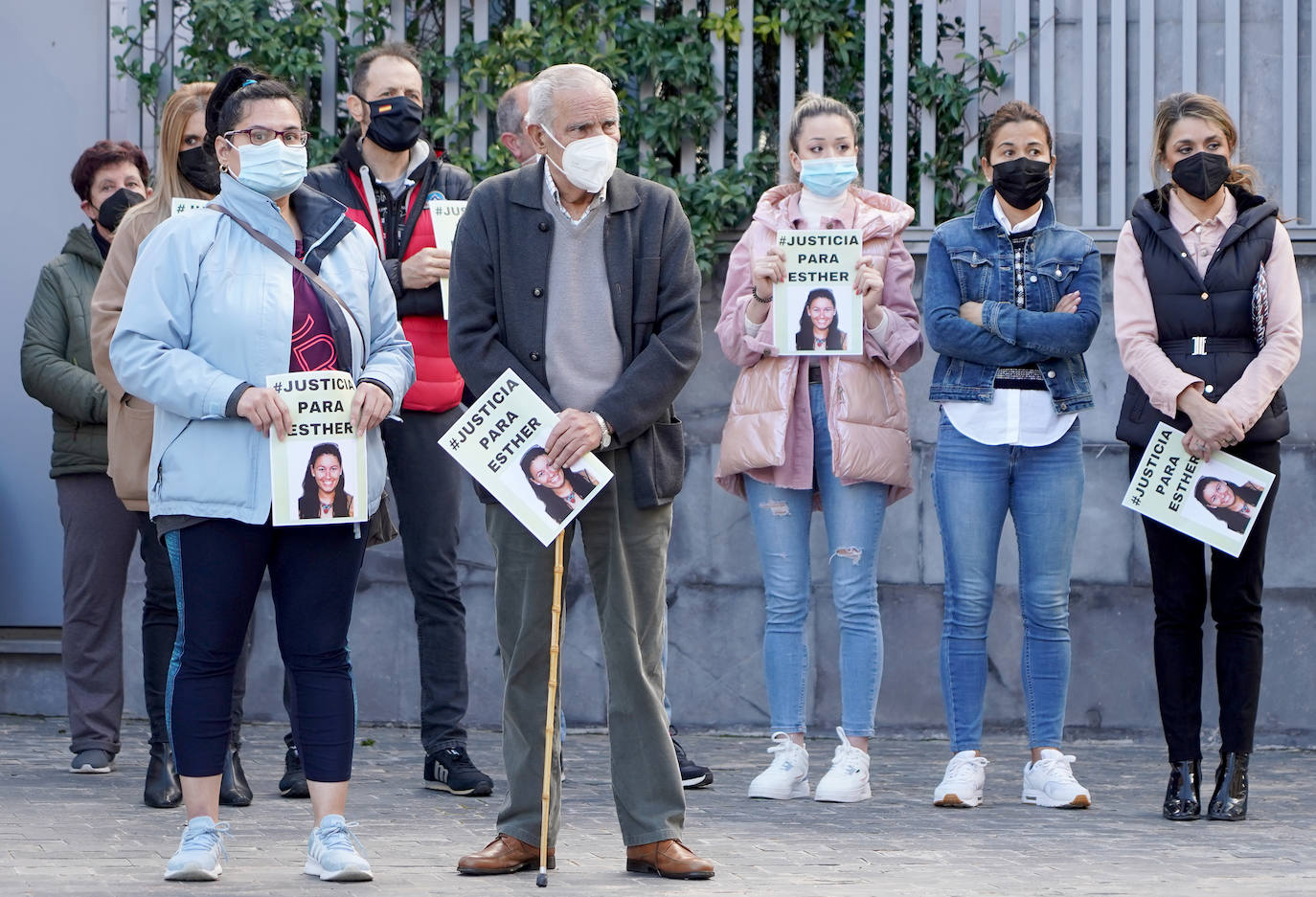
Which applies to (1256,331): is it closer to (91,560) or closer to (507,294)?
(507,294)

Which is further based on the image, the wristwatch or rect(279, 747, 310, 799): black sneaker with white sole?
rect(279, 747, 310, 799): black sneaker with white sole

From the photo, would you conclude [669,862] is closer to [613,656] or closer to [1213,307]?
[613,656]

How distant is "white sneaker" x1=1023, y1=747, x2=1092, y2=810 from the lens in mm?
5887

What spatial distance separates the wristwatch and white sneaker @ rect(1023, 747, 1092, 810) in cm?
221

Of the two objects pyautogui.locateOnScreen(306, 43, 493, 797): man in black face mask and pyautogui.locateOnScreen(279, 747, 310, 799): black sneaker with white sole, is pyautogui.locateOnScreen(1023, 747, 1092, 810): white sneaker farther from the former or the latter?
pyautogui.locateOnScreen(279, 747, 310, 799): black sneaker with white sole

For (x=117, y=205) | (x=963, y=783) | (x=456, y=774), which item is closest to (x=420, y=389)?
(x=456, y=774)

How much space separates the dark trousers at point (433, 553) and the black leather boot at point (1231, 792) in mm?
2508

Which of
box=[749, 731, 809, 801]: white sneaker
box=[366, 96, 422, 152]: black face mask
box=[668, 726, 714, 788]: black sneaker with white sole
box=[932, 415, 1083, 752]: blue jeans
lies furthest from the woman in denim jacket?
box=[366, 96, 422, 152]: black face mask

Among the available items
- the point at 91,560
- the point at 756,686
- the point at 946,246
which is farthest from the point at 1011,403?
the point at 91,560

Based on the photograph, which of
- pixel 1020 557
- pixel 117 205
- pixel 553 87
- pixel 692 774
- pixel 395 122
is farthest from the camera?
pixel 117 205

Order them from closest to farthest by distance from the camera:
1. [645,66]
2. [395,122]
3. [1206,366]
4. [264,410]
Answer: [264,410], [1206,366], [395,122], [645,66]

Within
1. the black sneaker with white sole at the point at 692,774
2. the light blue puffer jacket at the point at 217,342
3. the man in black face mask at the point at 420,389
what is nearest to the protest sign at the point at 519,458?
the light blue puffer jacket at the point at 217,342

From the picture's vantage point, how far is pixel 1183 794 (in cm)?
571

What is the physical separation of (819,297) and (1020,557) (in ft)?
3.63
